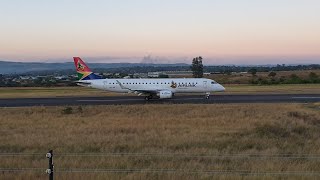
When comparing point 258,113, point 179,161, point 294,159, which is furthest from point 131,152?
point 258,113

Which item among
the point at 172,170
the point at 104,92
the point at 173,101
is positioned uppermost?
the point at 172,170

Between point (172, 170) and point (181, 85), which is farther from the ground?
point (181, 85)

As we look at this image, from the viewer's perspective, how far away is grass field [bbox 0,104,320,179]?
12.0m

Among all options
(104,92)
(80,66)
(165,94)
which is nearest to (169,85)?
(165,94)

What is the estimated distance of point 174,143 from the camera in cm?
1728

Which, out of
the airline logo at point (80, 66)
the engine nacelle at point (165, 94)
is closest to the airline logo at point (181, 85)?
the engine nacelle at point (165, 94)

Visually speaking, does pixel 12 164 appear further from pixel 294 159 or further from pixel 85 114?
pixel 85 114

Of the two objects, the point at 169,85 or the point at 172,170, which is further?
the point at 169,85

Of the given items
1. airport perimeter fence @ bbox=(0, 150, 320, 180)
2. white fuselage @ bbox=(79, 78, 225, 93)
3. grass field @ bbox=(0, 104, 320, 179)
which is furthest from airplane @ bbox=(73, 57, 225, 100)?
airport perimeter fence @ bbox=(0, 150, 320, 180)

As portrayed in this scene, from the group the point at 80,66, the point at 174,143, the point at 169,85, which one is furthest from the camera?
the point at 80,66

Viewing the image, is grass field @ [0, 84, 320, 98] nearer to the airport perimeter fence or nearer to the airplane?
the airplane

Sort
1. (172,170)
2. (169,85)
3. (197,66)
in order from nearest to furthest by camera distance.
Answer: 1. (172,170)
2. (169,85)
3. (197,66)

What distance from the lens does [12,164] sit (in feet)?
42.0

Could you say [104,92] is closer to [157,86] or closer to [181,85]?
[157,86]
